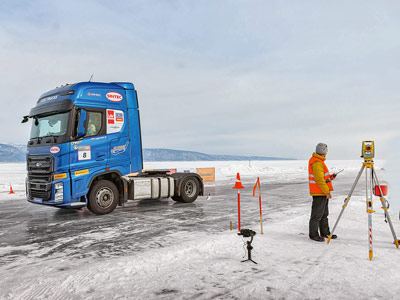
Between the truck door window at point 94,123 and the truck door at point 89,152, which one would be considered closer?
the truck door at point 89,152

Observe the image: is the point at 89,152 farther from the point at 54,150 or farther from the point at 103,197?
the point at 103,197

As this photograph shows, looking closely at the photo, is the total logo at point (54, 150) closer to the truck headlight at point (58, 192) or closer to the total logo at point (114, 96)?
the truck headlight at point (58, 192)

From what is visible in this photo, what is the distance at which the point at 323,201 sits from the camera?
6125 millimetres

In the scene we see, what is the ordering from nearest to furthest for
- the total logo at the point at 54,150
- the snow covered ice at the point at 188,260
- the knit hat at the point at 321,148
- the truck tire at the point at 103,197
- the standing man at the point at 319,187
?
the snow covered ice at the point at 188,260 < the standing man at the point at 319,187 < the knit hat at the point at 321,148 < the total logo at the point at 54,150 < the truck tire at the point at 103,197

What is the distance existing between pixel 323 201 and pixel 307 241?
86 centimetres

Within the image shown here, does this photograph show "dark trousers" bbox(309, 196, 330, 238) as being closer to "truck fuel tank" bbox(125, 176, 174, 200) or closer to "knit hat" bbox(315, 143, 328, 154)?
"knit hat" bbox(315, 143, 328, 154)

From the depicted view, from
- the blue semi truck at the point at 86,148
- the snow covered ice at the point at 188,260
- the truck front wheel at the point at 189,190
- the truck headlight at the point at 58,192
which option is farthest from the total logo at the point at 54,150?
the truck front wheel at the point at 189,190

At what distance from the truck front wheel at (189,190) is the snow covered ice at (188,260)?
2.90m

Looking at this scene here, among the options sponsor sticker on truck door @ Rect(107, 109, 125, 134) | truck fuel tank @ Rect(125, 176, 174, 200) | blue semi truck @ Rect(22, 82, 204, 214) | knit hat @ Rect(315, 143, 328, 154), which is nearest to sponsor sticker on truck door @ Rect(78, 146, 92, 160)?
blue semi truck @ Rect(22, 82, 204, 214)

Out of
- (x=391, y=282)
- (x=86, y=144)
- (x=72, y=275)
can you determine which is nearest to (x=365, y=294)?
(x=391, y=282)

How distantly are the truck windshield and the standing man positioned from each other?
641cm

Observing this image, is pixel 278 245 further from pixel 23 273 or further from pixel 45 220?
pixel 45 220

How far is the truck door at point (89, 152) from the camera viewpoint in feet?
28.5

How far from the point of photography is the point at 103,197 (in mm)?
9539
